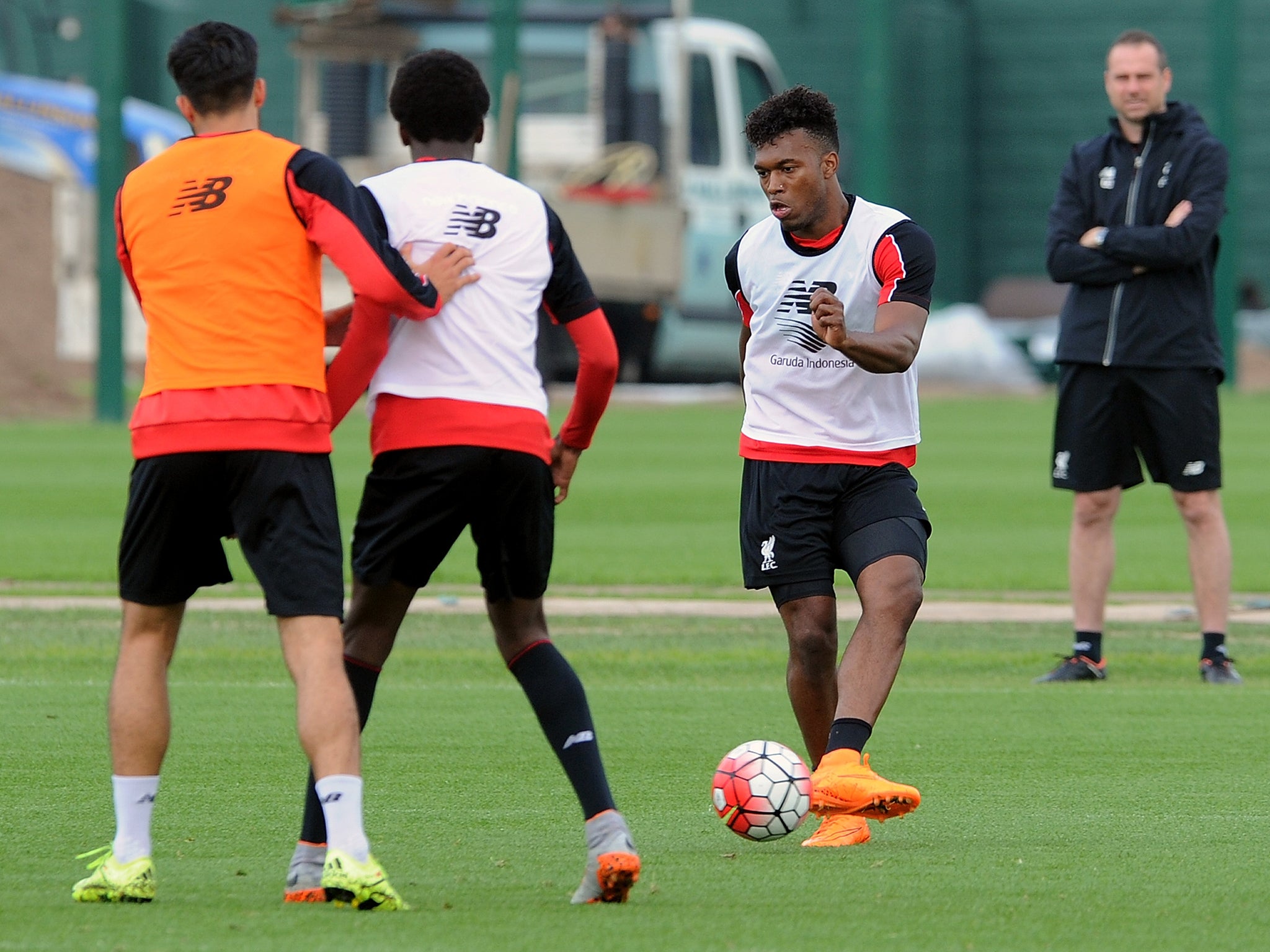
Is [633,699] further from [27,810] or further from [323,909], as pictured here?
[323,909]

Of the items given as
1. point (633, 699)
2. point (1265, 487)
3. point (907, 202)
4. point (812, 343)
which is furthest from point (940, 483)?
point (907, 202)

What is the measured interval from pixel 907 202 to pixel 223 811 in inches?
1531

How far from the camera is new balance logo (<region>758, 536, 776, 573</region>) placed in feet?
19.9

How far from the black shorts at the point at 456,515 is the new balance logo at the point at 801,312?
3.94 feet

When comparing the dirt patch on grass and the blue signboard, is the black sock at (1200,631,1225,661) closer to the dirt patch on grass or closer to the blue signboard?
the dirt patch on grass

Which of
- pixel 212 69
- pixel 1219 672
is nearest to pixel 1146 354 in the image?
pixel 1219 672

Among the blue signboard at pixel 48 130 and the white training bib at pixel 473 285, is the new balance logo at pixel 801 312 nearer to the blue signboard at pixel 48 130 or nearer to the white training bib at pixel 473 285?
the white training bib at pixel 473 285

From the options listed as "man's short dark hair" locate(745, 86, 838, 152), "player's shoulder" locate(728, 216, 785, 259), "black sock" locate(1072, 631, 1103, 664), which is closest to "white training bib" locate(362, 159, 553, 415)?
"man's short dark hair" locate(745, 86, 838, 152)

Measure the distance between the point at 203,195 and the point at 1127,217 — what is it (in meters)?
5.03

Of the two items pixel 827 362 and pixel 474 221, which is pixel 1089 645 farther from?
pixel 474 221

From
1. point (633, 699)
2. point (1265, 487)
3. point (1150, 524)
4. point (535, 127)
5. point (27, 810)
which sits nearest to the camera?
point (27, 810)

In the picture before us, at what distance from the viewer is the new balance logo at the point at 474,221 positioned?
515cm

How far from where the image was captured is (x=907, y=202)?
44000mm

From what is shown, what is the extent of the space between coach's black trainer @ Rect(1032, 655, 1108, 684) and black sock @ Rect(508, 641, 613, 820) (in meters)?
4.09
